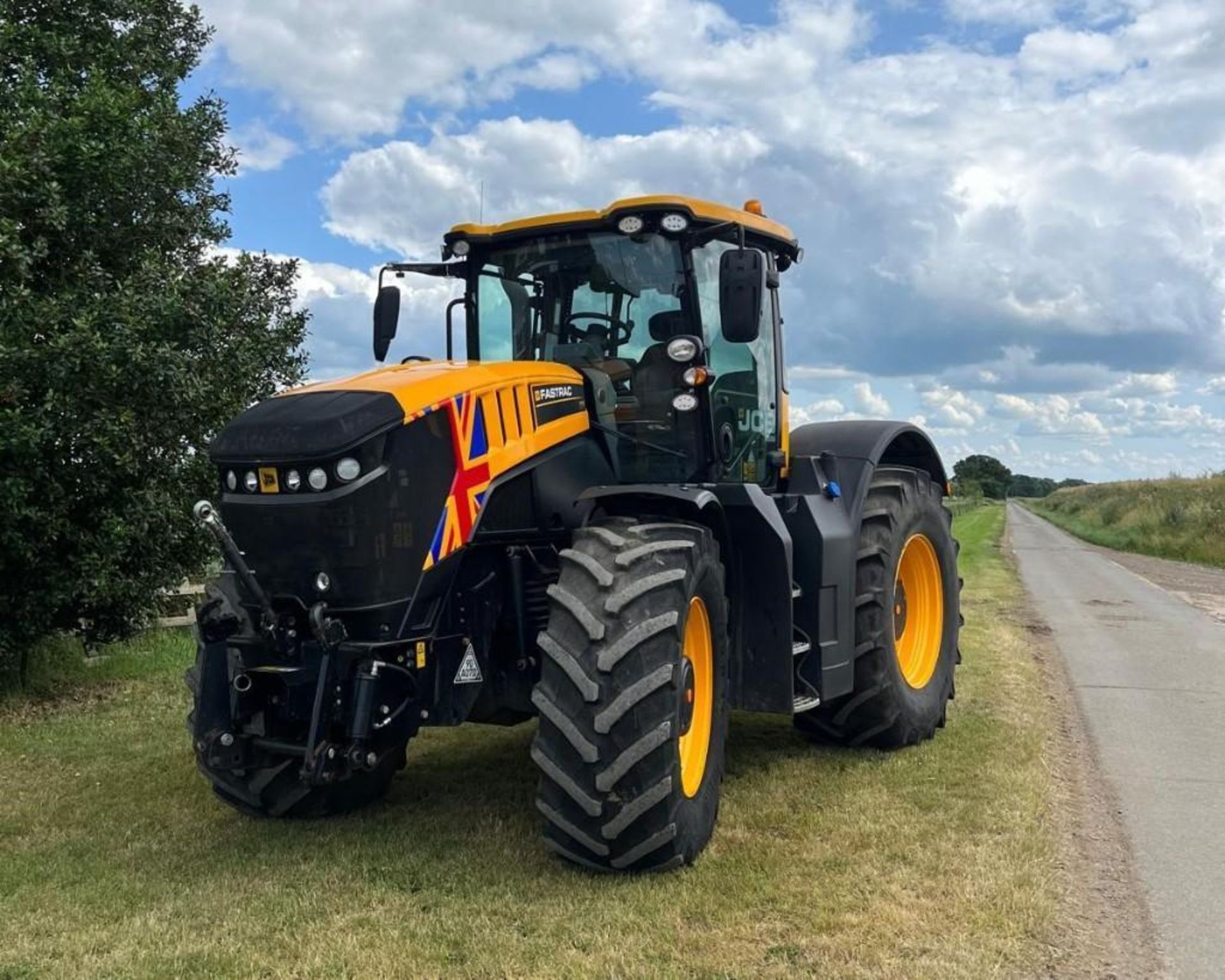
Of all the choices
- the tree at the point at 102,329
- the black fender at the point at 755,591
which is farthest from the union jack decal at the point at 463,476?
the tree at the point at 102,329

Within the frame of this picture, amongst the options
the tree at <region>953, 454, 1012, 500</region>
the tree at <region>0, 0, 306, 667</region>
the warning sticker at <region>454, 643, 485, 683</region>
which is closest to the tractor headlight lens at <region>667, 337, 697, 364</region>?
the warning sticker at <region>454, 643, 485, 683</region>

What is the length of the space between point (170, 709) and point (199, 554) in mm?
1338

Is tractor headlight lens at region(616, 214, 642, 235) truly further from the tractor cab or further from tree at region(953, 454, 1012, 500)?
tree at region(953, 454, 1012, 500)

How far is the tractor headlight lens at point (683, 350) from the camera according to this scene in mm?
5320

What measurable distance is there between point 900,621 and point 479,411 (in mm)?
3578

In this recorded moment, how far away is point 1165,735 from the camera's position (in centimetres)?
704

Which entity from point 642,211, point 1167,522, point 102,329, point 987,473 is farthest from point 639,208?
point 987,473

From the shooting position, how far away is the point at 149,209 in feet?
28.4

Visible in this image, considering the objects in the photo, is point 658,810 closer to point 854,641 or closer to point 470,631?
point 470,631

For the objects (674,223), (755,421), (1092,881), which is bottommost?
(1092,881)

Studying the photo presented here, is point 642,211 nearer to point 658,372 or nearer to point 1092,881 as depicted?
point 658,372

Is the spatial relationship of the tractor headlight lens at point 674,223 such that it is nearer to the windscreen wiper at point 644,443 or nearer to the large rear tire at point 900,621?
the windscreen wiper at point 644,443

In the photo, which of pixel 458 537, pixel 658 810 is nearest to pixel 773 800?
pixel 658 810

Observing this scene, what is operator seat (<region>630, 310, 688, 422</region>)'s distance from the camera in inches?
215
